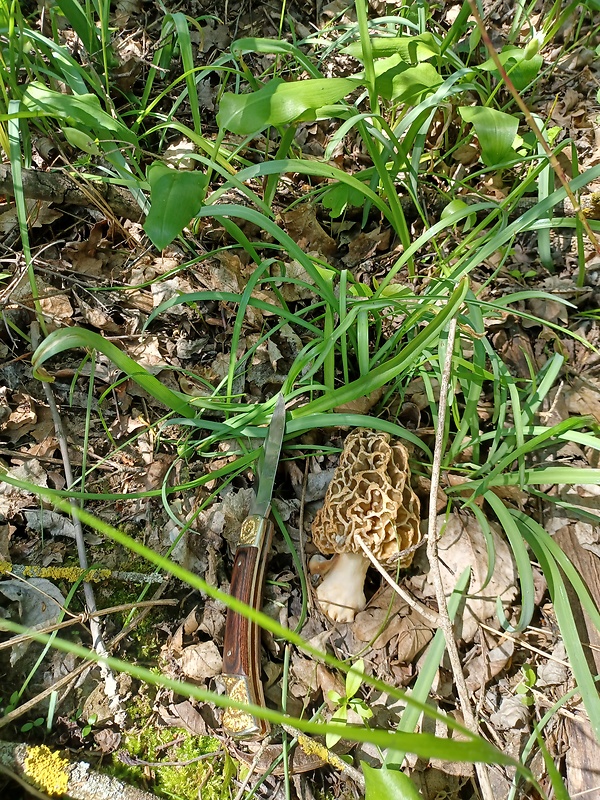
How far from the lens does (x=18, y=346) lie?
76.3 inches

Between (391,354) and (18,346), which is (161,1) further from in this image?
(391,354)

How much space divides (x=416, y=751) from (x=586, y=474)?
1.25 metres

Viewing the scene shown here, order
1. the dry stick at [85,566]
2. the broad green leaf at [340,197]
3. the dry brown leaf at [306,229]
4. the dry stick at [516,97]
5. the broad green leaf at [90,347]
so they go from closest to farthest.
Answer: the dry stick at [516,97] → the broad green leaf at [90,347] → the dry stick at [85,566] → the broad green leaf at [340,197] → the dry brown leaf at [306,229]

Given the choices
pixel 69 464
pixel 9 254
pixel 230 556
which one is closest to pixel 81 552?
pixel 69 464

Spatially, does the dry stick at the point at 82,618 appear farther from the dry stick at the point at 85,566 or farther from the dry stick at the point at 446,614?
the dry stick at the point at 446,614

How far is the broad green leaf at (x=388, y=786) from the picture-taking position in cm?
108

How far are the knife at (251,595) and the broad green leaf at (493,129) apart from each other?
115 centimetres

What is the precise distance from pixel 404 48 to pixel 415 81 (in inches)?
5.7

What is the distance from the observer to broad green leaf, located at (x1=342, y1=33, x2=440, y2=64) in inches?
70.2

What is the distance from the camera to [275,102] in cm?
147

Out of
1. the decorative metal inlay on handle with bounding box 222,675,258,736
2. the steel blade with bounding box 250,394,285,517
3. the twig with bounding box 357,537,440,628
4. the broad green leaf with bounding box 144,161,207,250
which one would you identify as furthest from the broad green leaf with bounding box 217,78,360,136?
the decorative metal inlay on handle with bounding box 222,675,258,736

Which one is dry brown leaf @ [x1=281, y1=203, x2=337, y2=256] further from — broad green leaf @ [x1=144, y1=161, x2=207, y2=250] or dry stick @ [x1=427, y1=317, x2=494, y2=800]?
dry stick @ [x1=427, y1=317, x2=494, y2=800]

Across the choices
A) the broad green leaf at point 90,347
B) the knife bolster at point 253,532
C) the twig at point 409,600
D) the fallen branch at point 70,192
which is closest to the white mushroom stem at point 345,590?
the twig at point 409,600

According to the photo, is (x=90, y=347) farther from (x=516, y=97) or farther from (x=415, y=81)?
(x=415, y=81)
